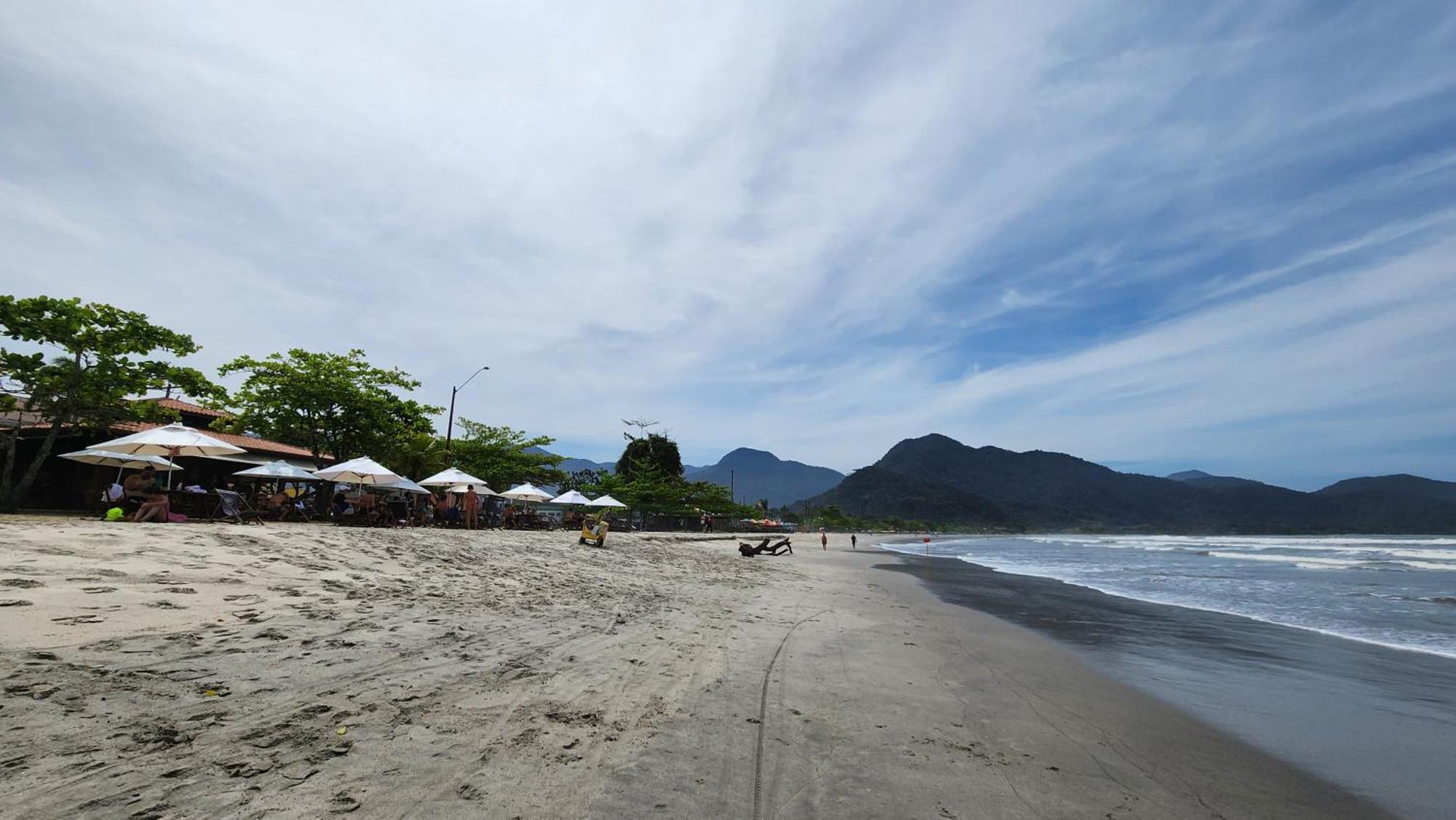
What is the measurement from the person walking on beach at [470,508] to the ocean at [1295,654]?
17222mm

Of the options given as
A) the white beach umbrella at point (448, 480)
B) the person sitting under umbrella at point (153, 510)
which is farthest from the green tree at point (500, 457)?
the person sitting under umbrella at point (153, 510)

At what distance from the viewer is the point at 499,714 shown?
447 centimetres

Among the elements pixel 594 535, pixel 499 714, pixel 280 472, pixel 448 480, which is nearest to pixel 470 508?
pixel 448 480

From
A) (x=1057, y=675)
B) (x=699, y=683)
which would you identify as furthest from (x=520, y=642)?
(x=1057, y=675)

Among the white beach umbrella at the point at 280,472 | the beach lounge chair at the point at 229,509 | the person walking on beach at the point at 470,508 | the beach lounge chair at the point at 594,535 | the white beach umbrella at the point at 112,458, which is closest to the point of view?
the white beach umbrella at the point at 112,458

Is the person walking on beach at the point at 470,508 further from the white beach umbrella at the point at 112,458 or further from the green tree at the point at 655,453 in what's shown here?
the green tree at the point at 655,453

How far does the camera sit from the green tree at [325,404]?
26078 millimetres

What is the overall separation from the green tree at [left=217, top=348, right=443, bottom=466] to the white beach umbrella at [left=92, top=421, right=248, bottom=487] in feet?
43.0

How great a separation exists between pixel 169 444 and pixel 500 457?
85.1 feet

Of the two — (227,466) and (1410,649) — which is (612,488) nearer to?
(227,466)

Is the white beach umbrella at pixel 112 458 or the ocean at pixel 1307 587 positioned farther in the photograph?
the white beach umbrella at pixel 112 458

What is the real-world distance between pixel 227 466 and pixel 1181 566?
45938 mm

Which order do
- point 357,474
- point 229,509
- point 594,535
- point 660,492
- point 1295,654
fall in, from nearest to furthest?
point 1295,654 → point 229,509 → point 357,474 → point 594,535 → point 660,492

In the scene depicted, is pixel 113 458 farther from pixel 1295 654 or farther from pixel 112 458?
pixel 1295 654
